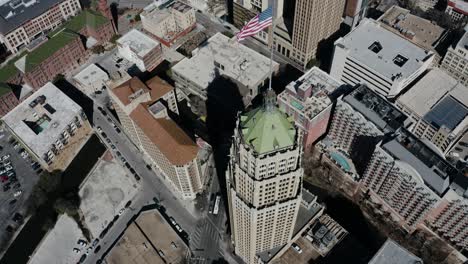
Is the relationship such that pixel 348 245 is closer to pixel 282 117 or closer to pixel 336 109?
pixel 336 109

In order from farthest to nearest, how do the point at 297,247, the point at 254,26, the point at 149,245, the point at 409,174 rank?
the point at 149,245
the point at 254,26
the point at 297,247
the point at 409,174

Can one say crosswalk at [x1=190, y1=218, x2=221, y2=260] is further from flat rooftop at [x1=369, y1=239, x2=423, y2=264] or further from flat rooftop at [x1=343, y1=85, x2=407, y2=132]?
flat rooftop at [x1=343, y1=85, x2=407, y2=132]

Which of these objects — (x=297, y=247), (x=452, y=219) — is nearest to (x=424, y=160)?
(x=452, y=219)

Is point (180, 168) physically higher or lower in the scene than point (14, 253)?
higher

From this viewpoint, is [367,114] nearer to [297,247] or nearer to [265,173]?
[297,247]

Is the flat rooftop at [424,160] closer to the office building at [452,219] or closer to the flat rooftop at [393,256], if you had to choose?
the office building at [452,219]

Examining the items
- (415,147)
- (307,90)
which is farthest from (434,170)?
(307,90)

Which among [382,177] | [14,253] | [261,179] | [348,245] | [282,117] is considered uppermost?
[282,117]

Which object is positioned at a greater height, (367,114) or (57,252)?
(367,114)
